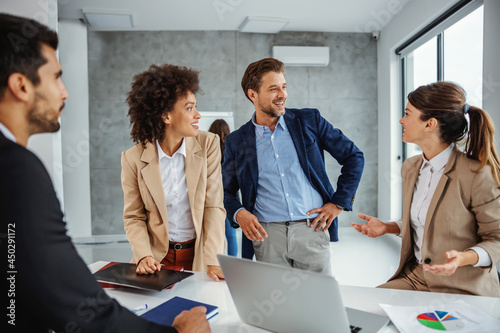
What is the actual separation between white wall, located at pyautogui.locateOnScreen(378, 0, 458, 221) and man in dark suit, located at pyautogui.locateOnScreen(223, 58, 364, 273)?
10.7ft

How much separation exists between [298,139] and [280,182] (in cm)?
27

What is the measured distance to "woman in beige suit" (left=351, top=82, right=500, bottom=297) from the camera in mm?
1581

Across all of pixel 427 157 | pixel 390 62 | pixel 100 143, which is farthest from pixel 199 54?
pixel 427 157

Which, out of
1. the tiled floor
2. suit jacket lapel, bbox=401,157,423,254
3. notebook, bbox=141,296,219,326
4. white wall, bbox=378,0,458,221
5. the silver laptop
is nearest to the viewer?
the silver laptop

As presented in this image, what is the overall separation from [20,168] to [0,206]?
0.08 m

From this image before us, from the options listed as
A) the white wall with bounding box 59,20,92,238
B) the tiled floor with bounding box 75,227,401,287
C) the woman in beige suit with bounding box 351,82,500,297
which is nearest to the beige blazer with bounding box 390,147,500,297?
the woman in beige suit with bounding box 351,82,500,297

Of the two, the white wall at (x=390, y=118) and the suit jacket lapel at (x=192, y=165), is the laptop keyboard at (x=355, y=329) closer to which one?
the suit jacket lapel at (x=192, y=165)

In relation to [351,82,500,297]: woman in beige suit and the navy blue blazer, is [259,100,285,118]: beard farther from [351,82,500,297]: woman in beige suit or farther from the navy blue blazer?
[351,82,500,297]: woman in beige suit

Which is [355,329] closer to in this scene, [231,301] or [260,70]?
[231,301]

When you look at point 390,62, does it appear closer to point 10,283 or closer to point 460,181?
point 460,181

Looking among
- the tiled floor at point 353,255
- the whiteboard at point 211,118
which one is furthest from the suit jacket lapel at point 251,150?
the whiteboard at point 211,118

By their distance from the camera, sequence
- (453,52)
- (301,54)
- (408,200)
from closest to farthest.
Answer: (408,200) → (453,52) → (301,54)

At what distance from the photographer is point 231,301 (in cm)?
137

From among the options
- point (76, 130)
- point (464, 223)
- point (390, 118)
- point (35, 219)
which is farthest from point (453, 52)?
point (76, 130)
